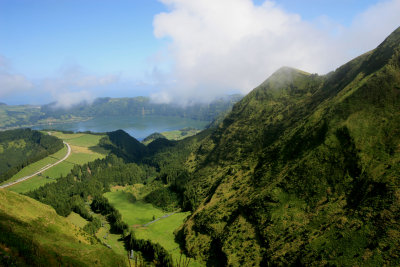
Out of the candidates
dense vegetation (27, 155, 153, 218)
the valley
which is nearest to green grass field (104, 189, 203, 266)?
the valley

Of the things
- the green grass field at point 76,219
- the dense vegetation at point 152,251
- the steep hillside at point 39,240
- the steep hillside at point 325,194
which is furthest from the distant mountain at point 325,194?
the green grass field at point 76,219

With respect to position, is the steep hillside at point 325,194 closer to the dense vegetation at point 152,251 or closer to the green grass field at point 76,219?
the dense vegetation at point 152,251

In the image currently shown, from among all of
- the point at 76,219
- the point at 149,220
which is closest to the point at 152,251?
the point at 149,220

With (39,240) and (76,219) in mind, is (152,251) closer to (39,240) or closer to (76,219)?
(39,240)

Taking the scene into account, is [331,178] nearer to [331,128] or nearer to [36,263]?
[331,128]

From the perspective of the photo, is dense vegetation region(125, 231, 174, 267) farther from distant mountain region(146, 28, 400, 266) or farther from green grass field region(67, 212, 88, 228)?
green grass field region(67, 212, 88, 228)

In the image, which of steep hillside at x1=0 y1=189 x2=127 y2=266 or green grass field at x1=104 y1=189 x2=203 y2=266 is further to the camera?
green grass field at x1=104 y1=189 x2=203 y2=266

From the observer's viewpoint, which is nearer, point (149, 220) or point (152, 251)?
point (152, 251)
